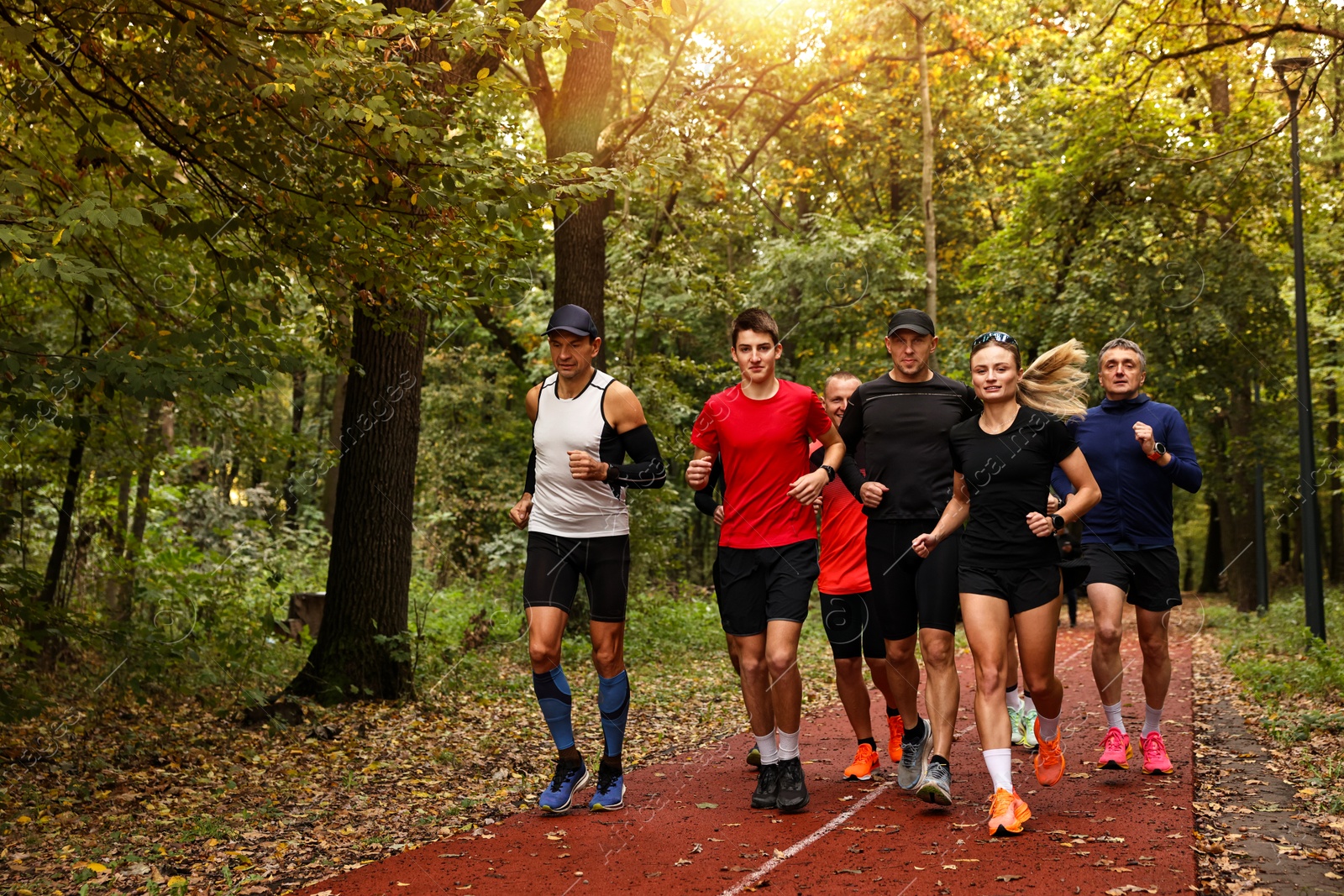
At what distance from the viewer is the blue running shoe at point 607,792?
19.2 feet

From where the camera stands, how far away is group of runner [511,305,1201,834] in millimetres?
5359

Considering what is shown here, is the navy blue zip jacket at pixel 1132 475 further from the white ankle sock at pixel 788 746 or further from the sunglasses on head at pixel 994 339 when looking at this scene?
the white ankle sock at pixel 788 746

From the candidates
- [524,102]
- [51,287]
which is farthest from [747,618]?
[524,102]

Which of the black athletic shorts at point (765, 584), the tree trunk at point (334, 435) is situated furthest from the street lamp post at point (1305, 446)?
the tree trunk at point (334, 435)

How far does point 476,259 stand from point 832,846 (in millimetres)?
4349

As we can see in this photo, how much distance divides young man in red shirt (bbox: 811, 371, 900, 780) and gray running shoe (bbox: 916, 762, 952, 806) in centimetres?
77

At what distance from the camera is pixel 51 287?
9117 millimetres

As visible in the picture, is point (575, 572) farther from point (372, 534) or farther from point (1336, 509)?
point (1336, 509)

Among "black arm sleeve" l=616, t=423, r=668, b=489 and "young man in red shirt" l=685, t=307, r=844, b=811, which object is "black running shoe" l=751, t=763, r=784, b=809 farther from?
"black arm sleeve" l=616, t=423, r=668, b=489

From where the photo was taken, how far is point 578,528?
571cm

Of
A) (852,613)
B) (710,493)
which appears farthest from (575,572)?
(852,613)

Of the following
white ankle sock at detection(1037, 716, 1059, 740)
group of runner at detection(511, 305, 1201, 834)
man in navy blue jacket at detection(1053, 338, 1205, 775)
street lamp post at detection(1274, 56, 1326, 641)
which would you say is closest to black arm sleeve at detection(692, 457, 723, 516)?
group of runner at detection(511, 305, 1201, 834)

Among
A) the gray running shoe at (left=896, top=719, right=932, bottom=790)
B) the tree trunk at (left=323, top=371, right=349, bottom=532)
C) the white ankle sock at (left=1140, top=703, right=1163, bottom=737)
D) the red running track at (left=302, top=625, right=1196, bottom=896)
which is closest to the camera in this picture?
the red running track at (left=302, top=625, right=1196, bottom=896)

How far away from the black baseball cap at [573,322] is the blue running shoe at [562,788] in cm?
224
